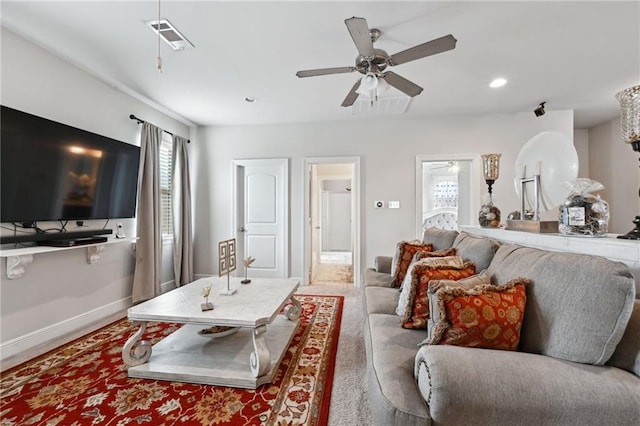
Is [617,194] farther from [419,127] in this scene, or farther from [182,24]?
[182,24]

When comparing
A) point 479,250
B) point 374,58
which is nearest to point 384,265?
point 479,250

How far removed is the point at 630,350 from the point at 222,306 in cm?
214

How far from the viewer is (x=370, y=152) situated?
14.9 ft

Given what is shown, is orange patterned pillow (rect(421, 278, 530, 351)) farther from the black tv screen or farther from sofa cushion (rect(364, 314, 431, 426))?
the black tv screen

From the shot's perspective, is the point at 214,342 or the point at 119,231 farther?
the point at 119,231

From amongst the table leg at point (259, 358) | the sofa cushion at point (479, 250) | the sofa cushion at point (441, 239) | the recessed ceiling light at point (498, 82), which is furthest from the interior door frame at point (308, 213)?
the table leg at point (259, 358)

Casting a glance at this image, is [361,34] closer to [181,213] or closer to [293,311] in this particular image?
→ [293,311]

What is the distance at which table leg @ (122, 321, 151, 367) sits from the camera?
196 centimetres

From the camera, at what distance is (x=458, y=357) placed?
40.5 inches

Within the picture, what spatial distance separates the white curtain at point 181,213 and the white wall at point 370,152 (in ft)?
1.18

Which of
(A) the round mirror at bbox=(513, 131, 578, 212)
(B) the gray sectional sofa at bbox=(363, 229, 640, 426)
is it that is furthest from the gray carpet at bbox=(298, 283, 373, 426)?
(A) the round mirror at bbox=(513, 131, 578, 212)

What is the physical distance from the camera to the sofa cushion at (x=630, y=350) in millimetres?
1002

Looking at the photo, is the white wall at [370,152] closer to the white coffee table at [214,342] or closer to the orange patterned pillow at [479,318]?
the white coffee table at [214,342]

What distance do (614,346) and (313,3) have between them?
96.4 inches
